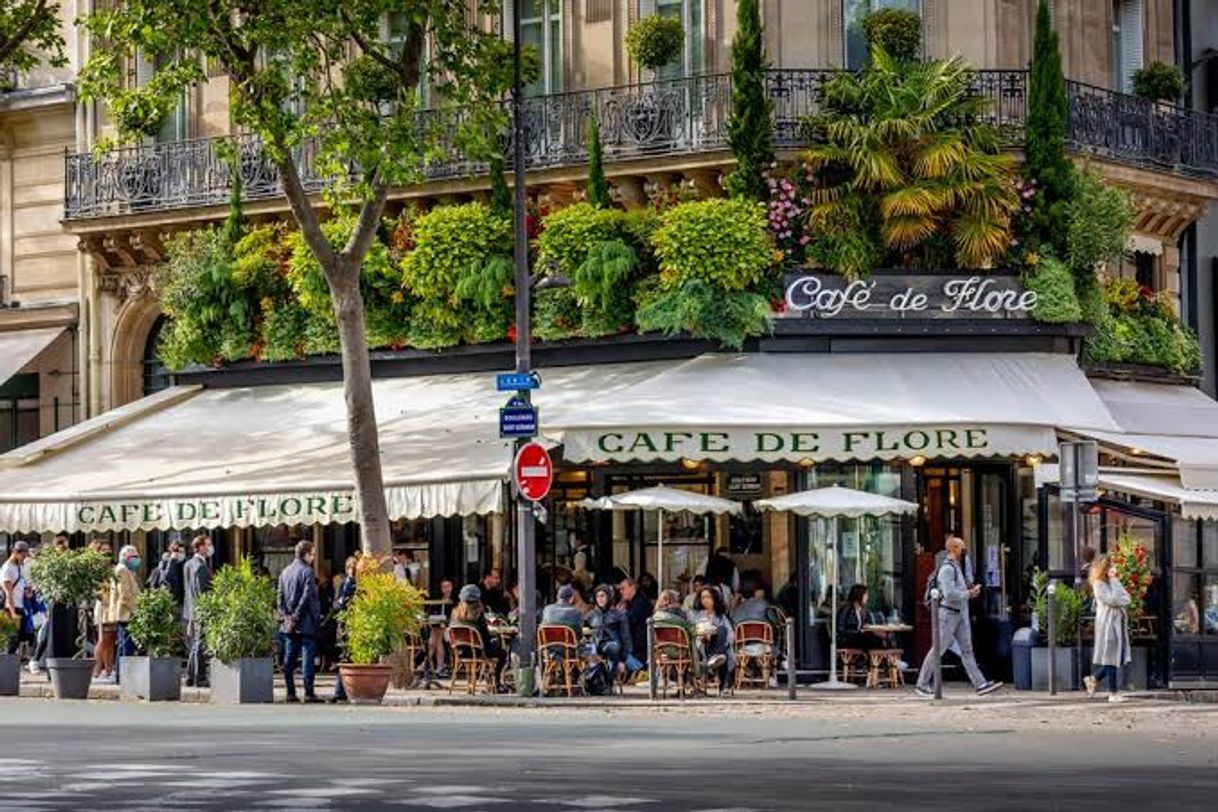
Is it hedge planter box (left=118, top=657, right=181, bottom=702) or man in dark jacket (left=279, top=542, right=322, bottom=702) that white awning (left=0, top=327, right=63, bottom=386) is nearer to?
hedge planter box (left=118, top=657, right=181, bottom=702)

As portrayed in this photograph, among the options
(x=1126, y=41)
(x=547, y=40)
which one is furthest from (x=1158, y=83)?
(x=547, y=40)

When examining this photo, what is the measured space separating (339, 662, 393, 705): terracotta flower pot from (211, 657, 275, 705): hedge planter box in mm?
848

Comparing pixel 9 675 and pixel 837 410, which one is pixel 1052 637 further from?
pixel 9 675

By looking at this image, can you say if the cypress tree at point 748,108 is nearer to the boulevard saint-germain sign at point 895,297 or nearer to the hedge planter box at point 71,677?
the boulevard saint-germain sign at point 895,297

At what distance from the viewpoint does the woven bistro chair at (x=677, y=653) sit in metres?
32.0

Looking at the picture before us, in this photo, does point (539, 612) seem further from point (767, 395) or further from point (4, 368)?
point (4, 368)

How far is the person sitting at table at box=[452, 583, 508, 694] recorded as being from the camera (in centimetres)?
3375

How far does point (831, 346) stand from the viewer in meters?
36.3

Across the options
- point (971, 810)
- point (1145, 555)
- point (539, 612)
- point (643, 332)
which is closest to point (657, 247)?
point (643, 332)

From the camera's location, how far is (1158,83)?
127 feet

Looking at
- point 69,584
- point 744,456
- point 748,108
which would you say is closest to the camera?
point 744,456

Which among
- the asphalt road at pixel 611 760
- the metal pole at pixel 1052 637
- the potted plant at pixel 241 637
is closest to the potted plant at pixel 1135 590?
the metal pole at pixel 1052 637

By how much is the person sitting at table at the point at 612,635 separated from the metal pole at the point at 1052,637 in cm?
458

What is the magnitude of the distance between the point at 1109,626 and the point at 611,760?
37.3 ft
